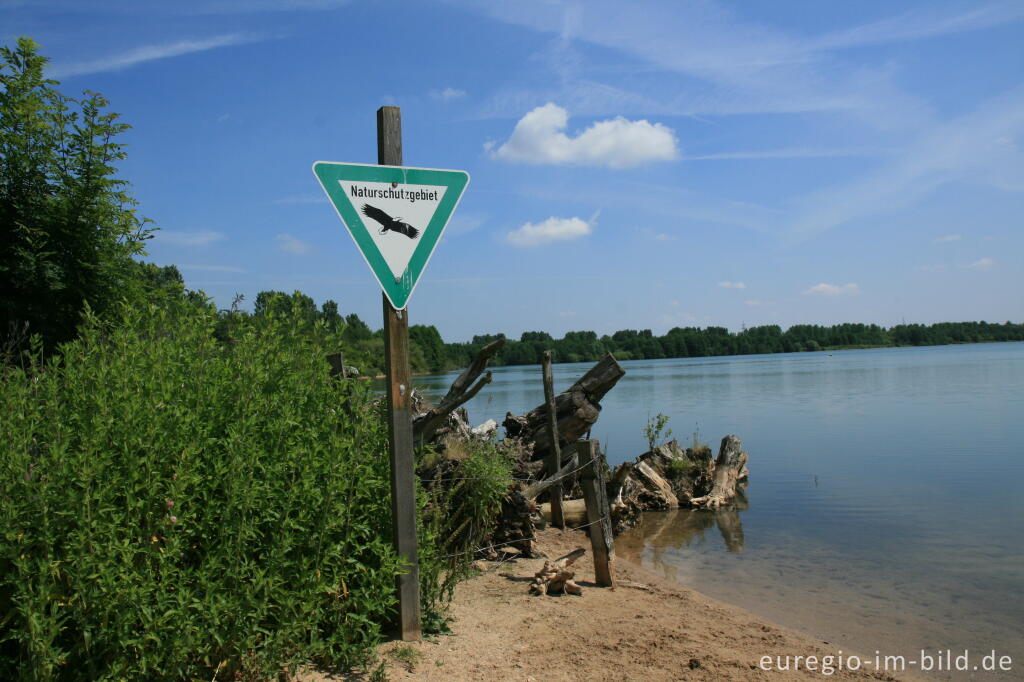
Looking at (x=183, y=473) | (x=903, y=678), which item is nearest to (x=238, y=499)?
(x=183, y=473)

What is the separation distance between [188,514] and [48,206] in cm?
754

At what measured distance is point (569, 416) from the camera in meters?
12.4

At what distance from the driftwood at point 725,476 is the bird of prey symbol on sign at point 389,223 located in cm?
1104

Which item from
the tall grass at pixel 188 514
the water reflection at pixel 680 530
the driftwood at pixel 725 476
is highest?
the tall grass at pixel 188 514

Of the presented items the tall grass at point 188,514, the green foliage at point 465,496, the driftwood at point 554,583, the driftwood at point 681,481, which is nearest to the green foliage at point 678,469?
the driftwood at point 681,481

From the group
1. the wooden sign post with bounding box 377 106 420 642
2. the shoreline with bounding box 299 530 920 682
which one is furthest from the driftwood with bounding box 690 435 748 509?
the wooden sign post with bounding box 377 106 420 642

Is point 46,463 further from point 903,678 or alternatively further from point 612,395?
point 612,395

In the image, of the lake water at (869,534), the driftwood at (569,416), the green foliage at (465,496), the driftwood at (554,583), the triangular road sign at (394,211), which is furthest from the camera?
the driftwood at (569,416)

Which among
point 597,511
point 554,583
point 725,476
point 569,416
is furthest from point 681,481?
point 554,583

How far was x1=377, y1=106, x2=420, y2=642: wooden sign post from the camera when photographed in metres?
4.41

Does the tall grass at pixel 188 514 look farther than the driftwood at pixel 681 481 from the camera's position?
No

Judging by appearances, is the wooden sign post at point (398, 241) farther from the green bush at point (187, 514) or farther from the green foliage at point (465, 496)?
the green foliage at point (465, 496)

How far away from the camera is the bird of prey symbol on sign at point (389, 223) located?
4418mm

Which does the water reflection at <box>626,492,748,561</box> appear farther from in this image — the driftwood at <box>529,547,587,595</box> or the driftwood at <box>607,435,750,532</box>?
the driftwood at <box>529,547,587,595</box>
